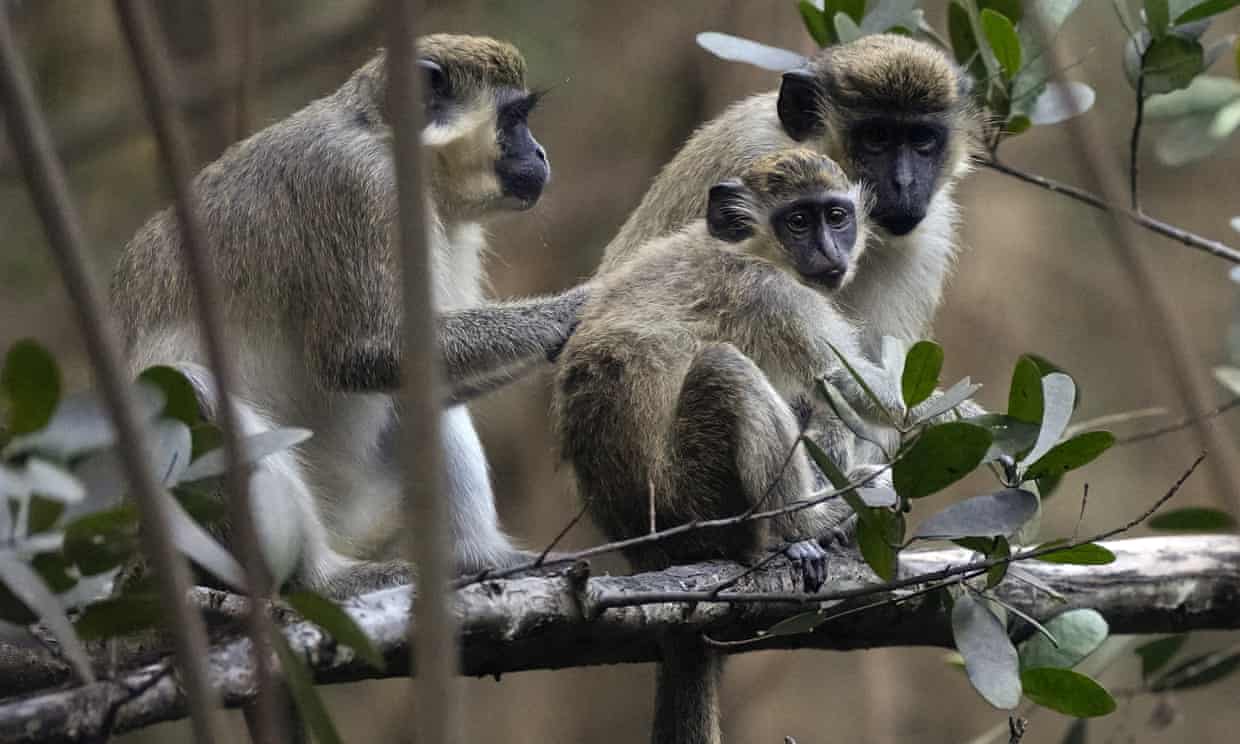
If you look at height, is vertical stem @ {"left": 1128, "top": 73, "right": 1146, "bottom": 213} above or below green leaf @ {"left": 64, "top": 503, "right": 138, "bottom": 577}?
above

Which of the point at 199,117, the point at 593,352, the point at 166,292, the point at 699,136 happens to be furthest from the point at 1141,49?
the point at 199,117

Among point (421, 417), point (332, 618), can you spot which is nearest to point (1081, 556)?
point (332, 618)

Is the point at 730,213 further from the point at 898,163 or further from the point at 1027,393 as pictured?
the point at 1027,393

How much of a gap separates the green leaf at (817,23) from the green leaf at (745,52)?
148 mm

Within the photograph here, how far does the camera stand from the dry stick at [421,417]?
3.60 ft

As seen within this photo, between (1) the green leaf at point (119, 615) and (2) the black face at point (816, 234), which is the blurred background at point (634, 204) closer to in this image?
(2) the black face at point (816, 234)

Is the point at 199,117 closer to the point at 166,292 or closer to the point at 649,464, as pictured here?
the point at 166,292

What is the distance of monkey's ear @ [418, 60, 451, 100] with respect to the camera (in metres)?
5.03

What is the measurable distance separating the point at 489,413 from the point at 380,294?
5727mm

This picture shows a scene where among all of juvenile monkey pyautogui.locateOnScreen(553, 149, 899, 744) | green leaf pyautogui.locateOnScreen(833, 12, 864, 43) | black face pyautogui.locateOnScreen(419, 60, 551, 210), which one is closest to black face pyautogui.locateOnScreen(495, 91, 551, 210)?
black face pyautogui.locateOnScreen(419, 60, 551, 210)

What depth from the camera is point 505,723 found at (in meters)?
11.1

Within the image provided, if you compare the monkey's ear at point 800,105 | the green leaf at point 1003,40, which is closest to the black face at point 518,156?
the monkey's ear at point 800,105

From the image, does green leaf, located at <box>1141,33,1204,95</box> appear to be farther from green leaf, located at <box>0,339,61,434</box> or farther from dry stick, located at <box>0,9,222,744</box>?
dry stick, located at <box>0,9,222,744</box>

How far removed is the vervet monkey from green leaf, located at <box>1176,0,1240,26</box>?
6.98ft
